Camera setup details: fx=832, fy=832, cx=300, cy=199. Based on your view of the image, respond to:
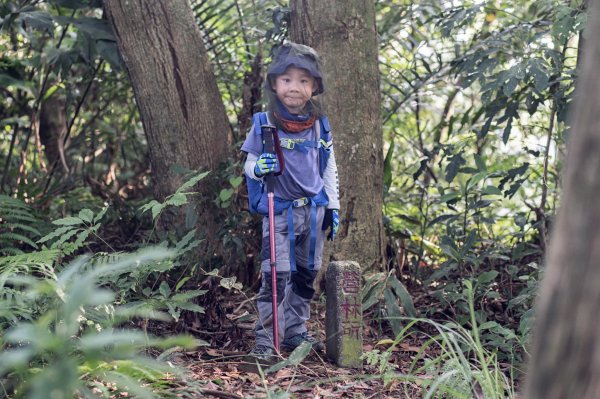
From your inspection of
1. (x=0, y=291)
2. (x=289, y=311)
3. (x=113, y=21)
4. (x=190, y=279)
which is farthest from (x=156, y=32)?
(x=0, y=291)

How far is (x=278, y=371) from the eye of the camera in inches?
165

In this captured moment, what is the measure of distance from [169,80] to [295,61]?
4.44 ft

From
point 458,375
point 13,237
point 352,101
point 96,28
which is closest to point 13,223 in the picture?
point 13,237

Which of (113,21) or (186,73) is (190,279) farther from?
(113,21)

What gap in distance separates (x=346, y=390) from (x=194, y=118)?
2.30m

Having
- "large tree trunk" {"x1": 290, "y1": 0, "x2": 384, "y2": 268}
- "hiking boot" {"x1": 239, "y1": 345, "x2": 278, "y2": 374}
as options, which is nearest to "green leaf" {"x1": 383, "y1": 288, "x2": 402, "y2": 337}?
"large tree trunk" {"x1": 290, "y1": 0, "x2": 384, "y2": 268}

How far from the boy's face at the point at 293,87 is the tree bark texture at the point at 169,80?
3.82 ft

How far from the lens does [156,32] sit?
5.46 meters

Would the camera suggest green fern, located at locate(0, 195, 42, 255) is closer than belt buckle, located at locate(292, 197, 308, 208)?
No

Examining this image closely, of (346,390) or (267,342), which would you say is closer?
(346,390)

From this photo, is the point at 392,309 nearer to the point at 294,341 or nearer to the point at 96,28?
the point at 294,341

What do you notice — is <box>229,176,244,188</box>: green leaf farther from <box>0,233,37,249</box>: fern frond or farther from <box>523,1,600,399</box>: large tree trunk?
<box>523,1,600,399</box>: large tree trunk

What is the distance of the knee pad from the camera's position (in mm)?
4449

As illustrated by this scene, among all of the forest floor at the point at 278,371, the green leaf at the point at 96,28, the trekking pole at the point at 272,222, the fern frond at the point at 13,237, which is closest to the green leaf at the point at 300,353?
the forest floor at the point at 278,371
